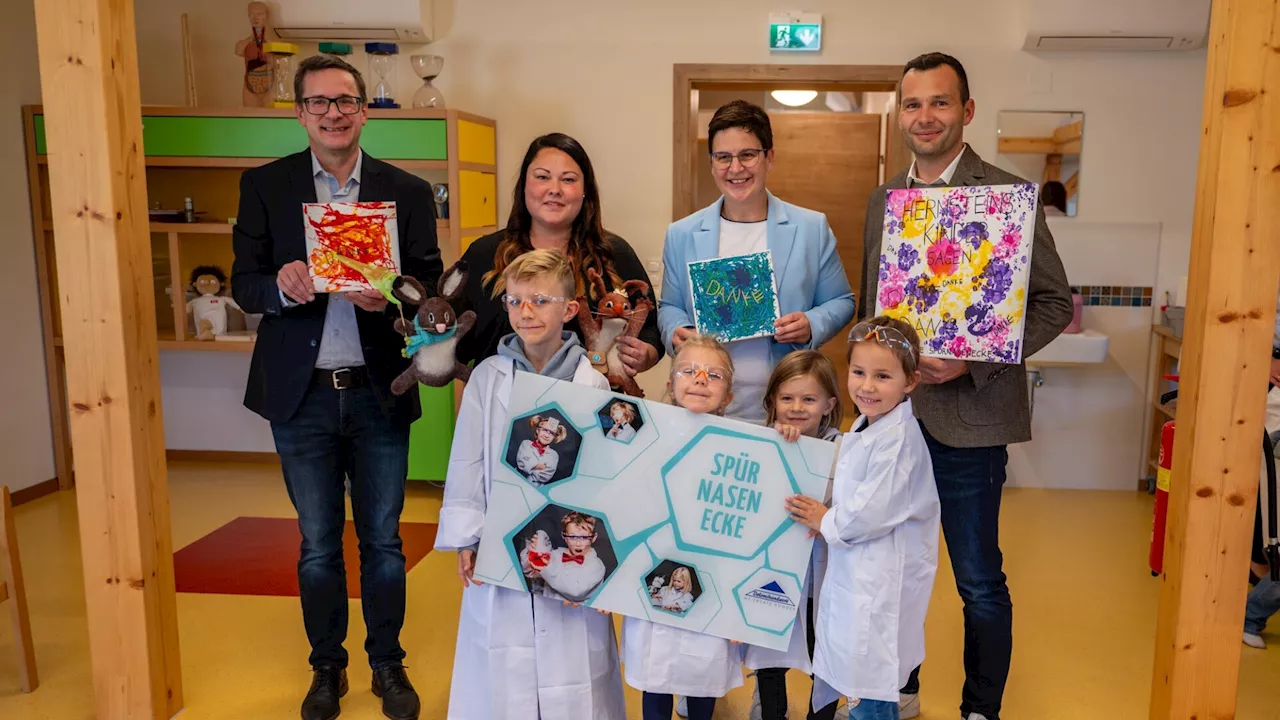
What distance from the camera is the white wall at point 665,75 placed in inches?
189

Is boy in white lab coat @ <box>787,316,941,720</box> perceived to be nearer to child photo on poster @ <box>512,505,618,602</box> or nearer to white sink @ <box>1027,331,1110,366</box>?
child photo on poster @ <box>512,505,618,602</box>

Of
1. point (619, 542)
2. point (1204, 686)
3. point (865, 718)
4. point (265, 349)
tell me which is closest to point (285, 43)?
point (265, 349)

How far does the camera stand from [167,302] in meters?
5.26

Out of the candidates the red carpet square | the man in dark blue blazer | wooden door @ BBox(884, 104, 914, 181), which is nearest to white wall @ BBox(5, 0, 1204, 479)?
wooden door @ BBox(884, 104, 914, 181)

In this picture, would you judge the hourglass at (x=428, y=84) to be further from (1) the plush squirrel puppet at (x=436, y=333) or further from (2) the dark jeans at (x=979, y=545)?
(2) the dark jeans at (x=979, y=545)

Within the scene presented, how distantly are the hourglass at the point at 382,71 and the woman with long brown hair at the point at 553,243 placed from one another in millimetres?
2481

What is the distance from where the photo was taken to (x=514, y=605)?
2244 millimetres

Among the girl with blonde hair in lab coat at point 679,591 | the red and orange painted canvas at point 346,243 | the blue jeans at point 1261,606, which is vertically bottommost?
the blue jeans at point 1261,606

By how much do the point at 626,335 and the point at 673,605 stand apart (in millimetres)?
638

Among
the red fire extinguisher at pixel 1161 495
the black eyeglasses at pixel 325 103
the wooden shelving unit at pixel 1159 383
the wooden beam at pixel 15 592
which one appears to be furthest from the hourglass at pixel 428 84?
the wooden shelving unit at pixel 1159 383

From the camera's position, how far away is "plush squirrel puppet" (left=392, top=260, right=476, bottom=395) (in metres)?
2.21

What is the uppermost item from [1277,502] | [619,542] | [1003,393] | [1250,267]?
[1250,267]

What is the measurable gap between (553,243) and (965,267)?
977mm

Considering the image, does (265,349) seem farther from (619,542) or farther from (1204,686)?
(1204,686)
